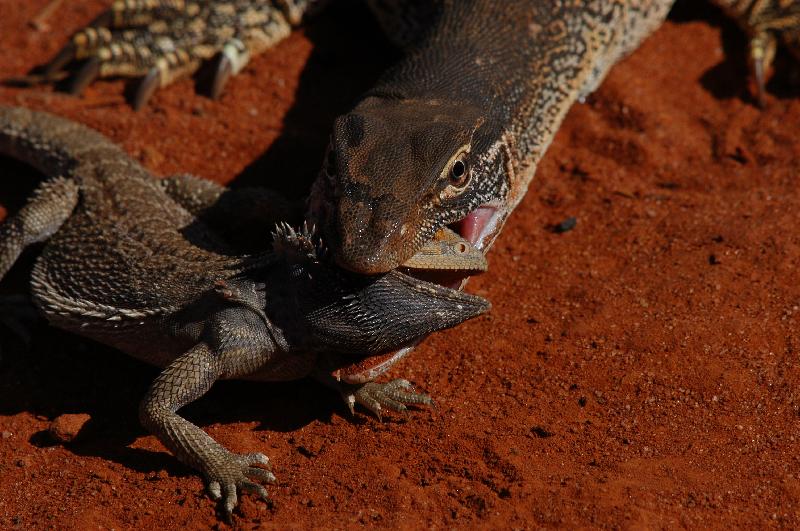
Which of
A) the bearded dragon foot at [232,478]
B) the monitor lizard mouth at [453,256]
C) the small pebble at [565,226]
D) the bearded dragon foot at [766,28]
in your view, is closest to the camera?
the bearded dragon foot at [232,478]

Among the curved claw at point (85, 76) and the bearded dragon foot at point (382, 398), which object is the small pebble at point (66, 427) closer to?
the bearded dragon foot at point (382, 398)

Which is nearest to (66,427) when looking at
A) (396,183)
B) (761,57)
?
(396,183)

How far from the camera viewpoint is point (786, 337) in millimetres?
5578

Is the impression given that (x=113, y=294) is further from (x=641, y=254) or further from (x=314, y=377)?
(x=641, y=254)

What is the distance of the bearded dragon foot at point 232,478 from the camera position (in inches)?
195

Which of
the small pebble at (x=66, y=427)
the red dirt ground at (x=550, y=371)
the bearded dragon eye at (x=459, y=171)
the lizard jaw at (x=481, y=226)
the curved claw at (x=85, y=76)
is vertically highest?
the curved claw at (x=85, y=76)

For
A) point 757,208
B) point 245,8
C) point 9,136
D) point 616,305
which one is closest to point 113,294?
point 9,136

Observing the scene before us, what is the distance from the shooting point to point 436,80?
20.3 ft

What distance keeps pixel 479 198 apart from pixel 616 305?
1.14m

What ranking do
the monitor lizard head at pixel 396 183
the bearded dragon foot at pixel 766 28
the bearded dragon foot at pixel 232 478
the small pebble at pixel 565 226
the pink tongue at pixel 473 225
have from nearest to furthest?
the monitor lizard head at pixel 396 183 < the bearded dragon foot at pixel 232 478 < the pink tongue at pixel 473 225 < the small pebble at pixel 565 226 < the bearded dragon foot at pixel 766 28

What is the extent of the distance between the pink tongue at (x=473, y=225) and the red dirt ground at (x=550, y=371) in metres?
0.69

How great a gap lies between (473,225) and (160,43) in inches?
147

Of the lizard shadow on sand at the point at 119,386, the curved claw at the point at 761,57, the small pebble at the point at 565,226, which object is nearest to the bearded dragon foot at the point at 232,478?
the lizard shadow on sand at the point at 119,386

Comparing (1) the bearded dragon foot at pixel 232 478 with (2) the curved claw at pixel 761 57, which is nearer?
(1) the bearded dragon foot at pixel 232 478
